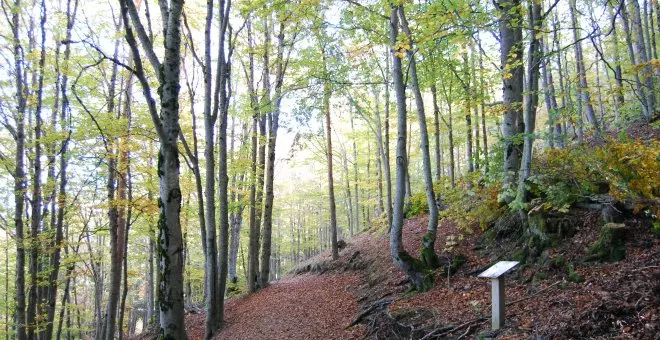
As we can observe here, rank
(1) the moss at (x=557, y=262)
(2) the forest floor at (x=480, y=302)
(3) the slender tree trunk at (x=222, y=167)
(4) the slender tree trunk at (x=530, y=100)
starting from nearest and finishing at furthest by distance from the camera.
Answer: (2) the forest floor at (x=480, y=302) → (1) the moss at (x=557, y=262) → (4) the slender tree trunk at (x=530, y=100) → (3) the slender tree trunk at (x=222, y=167)

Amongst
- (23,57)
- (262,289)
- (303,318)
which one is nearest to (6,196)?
(23,57)

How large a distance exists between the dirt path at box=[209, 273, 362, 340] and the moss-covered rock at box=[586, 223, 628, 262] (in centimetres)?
387

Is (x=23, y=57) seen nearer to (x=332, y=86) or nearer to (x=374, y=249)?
(x=332, y=86)

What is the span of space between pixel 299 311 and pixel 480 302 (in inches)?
206

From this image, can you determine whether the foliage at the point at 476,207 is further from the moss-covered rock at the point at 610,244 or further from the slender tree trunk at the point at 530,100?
the moss-covered rock at the point at 610,244

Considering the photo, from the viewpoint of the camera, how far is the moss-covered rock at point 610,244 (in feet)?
15.6

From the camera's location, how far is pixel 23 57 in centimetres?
1078

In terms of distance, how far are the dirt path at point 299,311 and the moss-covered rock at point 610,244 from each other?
3866 millimetres

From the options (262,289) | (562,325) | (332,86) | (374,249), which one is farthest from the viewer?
(262,289)

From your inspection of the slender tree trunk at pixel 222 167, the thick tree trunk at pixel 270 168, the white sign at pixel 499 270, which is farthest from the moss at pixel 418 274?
the thick tree trunk at pixel 270 168

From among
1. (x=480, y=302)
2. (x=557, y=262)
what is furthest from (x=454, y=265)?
(x=557, y=262)

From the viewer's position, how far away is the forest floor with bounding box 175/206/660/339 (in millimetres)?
3656

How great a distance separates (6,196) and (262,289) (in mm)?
12718

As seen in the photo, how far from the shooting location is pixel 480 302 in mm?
5387
